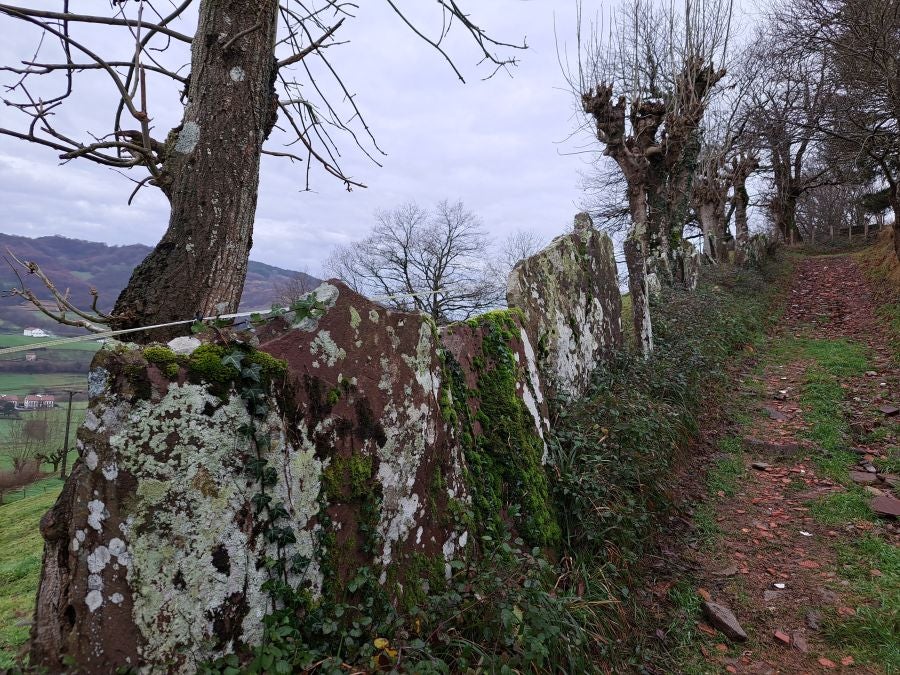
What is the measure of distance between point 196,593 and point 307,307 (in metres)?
1.24

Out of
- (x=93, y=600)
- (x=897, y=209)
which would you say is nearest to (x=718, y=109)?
(x=897, y=209)

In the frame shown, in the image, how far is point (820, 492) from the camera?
4434mm

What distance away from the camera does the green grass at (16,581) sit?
2.18 meters

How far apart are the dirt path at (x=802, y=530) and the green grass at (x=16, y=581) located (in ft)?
11.0

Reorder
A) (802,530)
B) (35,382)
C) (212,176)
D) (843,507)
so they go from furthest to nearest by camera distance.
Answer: (843,507)
(802,530)
(35,382)
(212,176)

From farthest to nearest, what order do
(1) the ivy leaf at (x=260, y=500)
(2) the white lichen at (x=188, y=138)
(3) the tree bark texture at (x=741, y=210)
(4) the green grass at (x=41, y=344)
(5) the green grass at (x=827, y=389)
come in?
(3) the tree bark texture at (x=741, y=210) → (5) the green grass at (x=827, y=389) → (2) the white lichen at (x=188, y=138) → (1) the ivy leaf at (x=260, y=500) → (4) the green grass at (x=41, y=344)

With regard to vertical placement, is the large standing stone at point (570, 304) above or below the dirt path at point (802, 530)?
above

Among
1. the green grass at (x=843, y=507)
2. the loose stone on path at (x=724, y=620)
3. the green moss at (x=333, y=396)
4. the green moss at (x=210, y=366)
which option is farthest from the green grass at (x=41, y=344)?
the green grass at (x=843, y=507)

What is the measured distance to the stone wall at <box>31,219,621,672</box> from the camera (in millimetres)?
1616

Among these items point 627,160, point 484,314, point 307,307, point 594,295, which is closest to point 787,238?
point 627,160

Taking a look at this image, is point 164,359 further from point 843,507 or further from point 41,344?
point 843,507

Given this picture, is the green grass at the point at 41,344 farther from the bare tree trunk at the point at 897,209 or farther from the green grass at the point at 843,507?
the bare tree trunk at the point at 897,209

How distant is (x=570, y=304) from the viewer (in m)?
5.54

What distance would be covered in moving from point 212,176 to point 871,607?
463cm
